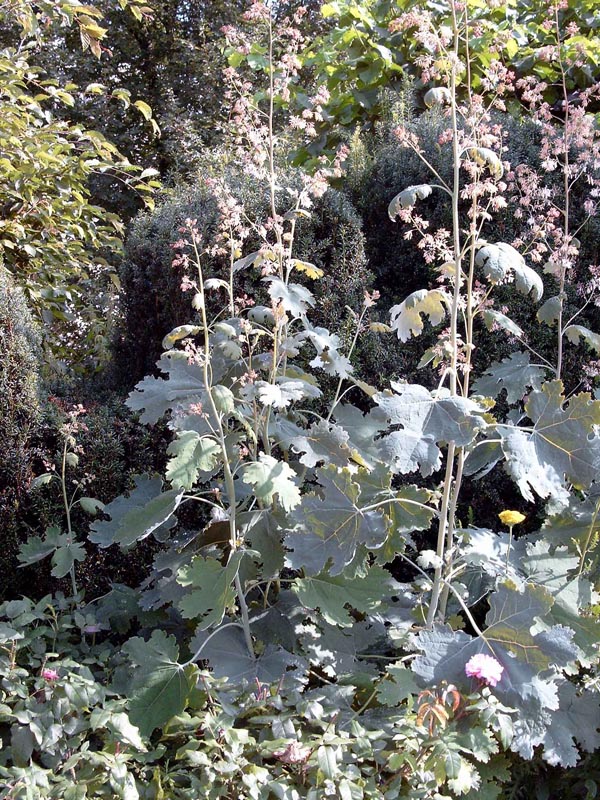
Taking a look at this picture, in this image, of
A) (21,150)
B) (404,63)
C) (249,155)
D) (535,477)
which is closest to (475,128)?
(249,155)

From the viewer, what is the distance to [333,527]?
2.22 meters

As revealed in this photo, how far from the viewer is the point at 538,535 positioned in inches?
113

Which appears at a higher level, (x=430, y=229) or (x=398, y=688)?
(x=430, y=229)

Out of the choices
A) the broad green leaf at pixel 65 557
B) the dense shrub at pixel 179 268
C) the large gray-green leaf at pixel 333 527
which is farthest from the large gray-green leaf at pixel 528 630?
the dense shrub at pixel 179 268

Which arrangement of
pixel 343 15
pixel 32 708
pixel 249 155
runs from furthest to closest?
1. pixel 343 15
2. pixel 249 155
3. pixel 32 708

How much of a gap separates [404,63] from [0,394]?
3347mm

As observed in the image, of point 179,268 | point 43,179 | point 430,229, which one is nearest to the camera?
point 179,268

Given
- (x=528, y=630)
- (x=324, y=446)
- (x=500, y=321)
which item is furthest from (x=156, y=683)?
(x=500, y=321)

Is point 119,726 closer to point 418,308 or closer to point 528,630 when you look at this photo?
point 528,630

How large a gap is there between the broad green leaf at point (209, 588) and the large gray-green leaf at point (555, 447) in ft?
2.72

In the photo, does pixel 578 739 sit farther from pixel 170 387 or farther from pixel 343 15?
pixel 343 15

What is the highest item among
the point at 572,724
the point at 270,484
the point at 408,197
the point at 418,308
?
the point at 408,197

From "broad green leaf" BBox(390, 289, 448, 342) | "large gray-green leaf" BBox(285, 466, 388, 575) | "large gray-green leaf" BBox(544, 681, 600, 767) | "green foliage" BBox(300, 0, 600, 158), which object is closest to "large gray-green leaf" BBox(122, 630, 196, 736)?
"large gray-green leaf" BBox(285, 466, 388, 575)

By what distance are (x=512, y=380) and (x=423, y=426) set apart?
101 centimetres
